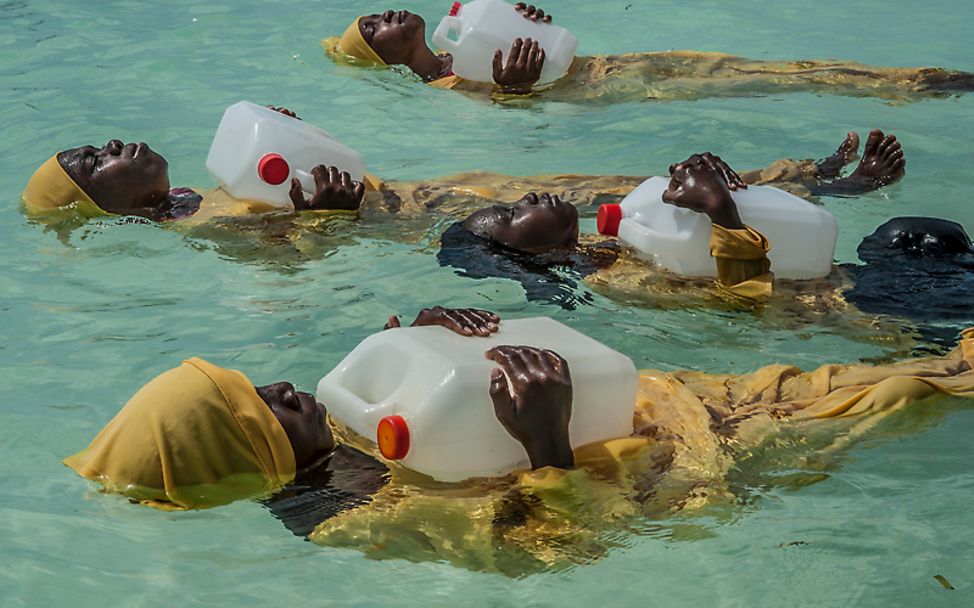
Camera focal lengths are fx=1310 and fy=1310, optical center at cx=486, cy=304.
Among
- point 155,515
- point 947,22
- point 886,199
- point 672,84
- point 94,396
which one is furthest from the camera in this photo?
point 947,22

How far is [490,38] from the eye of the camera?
6.63m

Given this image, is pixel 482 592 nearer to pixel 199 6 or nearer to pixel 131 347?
pixel 131 347

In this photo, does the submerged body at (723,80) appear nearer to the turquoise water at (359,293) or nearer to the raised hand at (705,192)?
the turquoise water at (359,293)

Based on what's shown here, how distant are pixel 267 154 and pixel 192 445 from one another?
85.7 inches

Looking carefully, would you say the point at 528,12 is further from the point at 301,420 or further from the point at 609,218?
the point at 301,420

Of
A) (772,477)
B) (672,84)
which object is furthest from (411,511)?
(672,84)

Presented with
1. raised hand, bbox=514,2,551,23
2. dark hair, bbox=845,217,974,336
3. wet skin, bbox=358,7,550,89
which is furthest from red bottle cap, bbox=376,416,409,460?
wet skin, bbox=358,7,550,89

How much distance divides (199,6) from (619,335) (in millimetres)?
5935

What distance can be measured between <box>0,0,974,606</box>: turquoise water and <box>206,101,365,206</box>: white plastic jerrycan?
23 centimetres

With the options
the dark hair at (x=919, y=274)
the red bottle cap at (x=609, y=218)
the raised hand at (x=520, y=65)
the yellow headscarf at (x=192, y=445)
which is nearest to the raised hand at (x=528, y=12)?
the raised hand at (x=520, y=65)

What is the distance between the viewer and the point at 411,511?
Result: 2.86m

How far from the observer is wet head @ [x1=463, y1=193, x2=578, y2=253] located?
451 cm

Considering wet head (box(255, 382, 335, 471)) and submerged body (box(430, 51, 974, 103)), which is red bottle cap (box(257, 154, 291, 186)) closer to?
wet head (box(255, 382, 335, 471))

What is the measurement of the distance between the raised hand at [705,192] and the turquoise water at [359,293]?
340 mm
